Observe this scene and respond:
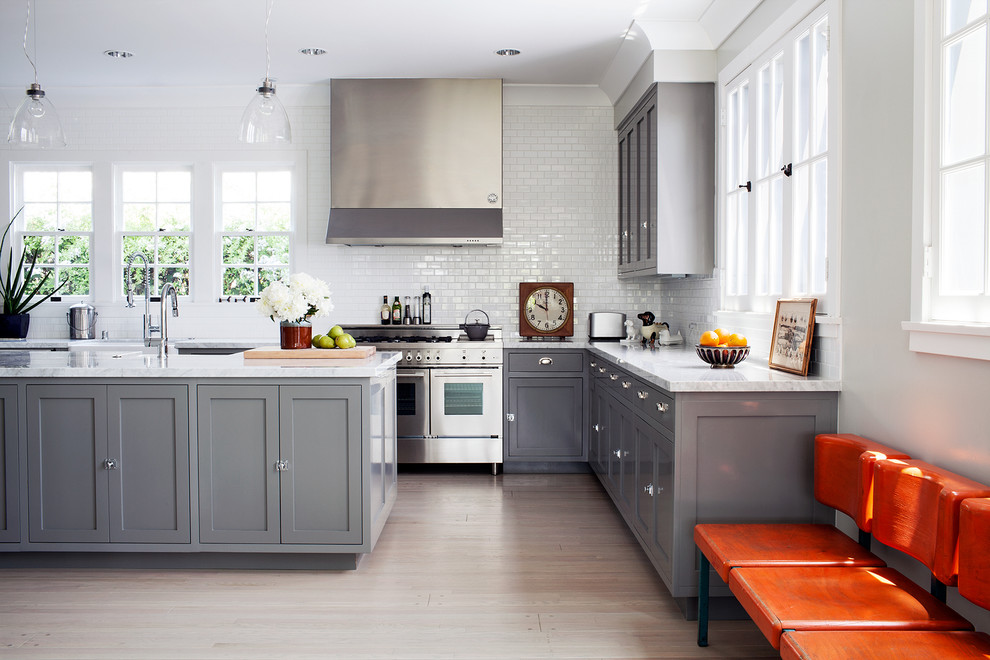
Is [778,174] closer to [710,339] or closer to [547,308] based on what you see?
[710,339]

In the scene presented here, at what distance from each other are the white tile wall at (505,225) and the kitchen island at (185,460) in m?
2.74

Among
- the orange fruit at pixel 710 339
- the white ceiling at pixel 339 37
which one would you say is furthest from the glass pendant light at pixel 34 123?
the orange fruit at pixel 710 339

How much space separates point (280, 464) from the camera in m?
3.25

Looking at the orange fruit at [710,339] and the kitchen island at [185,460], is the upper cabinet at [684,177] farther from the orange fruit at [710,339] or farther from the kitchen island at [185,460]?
the kitchen island at [185,460]

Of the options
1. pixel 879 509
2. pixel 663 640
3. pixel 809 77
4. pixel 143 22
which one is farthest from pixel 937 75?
pixel 143 22

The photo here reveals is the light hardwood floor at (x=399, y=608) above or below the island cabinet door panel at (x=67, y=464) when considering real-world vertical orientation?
below

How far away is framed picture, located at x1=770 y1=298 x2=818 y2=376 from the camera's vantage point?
120 inches

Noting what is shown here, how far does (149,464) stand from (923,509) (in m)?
3.06

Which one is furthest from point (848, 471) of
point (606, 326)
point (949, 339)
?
point (606, 326)

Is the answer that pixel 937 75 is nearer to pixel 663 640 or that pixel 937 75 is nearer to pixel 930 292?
pixel 930 292

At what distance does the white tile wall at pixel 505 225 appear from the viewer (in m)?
5.93

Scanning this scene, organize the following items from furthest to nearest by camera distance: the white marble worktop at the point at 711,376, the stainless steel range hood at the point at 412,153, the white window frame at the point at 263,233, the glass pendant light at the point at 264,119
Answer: the white window frame at the point at 263,233
the stainless steel range hood at the point at 412,153
the glass pendant light at the point at 264,119
the white marble worktop at the point at 711,376

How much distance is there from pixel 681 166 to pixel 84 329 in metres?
4.84

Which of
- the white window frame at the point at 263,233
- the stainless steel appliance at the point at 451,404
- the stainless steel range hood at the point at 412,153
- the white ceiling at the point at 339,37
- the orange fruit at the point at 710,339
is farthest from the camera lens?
the white window frame at the point at 263,233
